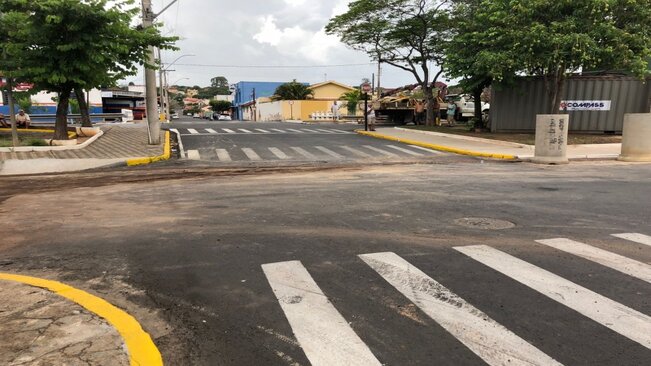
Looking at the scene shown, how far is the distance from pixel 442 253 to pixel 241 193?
17.5ft

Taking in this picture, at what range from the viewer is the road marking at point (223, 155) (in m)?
17.0

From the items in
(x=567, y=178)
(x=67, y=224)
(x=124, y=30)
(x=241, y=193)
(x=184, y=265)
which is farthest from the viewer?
(x=124, y=30)

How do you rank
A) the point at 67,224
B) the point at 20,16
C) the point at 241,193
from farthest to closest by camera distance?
the point at 20,16 → the point at 241,193 → the point at 67,224

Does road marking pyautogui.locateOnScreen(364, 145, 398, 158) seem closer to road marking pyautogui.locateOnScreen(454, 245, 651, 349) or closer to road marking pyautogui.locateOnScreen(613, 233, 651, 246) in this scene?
road marking pyautogui.locateOnScreen(613, 233, 651, 246)

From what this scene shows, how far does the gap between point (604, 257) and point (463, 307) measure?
2471mm

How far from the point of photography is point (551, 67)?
20.8 m

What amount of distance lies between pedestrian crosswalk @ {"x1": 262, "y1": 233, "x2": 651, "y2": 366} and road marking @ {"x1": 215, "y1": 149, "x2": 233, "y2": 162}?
12.2m

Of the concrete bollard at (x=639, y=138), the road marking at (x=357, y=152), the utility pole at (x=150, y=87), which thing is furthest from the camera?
the utility pole at (x=150, y=87)

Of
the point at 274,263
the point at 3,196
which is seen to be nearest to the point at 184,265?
the point at 274,263

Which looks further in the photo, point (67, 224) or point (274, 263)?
point (67, 224)

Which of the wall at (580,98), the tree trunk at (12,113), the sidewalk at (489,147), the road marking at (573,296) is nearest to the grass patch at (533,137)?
the wall at (580,98)

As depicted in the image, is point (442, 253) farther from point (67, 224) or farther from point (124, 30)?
point (124, 30)

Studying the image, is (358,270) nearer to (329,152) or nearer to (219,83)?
(329,152)

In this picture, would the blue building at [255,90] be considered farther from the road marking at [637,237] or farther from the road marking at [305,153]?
the road marking at [637,237]
